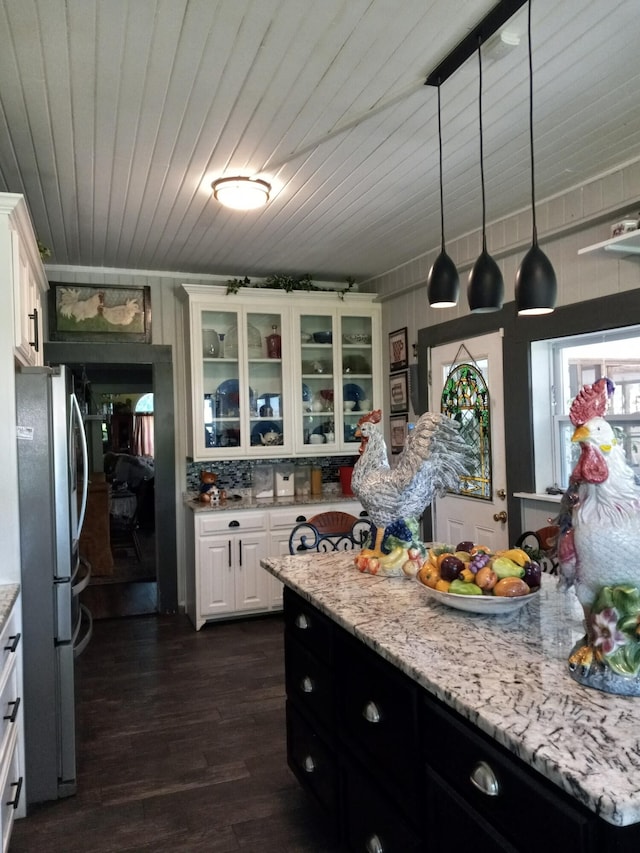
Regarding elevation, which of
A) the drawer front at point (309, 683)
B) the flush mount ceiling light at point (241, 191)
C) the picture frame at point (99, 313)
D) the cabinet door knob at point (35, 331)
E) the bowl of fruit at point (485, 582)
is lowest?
the drawer front at point (309, 683)

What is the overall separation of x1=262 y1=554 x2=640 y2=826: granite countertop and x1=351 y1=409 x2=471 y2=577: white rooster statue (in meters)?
0.10

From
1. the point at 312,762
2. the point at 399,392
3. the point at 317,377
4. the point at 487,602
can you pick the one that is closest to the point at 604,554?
the point at 487,602

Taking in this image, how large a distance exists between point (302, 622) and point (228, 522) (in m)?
2.36

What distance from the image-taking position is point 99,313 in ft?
15.2

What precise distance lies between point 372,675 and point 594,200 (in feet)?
8.11

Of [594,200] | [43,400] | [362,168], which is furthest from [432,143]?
[43,400]

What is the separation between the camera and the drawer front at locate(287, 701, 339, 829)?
6.52 feet

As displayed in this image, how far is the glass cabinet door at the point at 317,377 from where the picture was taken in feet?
16.5

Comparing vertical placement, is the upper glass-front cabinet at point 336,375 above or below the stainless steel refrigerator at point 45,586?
above

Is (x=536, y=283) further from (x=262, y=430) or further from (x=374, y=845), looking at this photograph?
(x=262, y=430)

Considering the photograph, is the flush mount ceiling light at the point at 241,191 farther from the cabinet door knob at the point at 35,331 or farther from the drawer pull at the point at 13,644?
the drawer pull at the point at 13,644

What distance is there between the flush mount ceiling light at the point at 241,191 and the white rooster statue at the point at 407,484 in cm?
144

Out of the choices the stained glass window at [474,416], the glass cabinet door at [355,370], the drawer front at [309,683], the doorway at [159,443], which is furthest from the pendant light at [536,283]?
the doorway at [159,443]

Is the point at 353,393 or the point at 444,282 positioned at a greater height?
the point at 444,282
